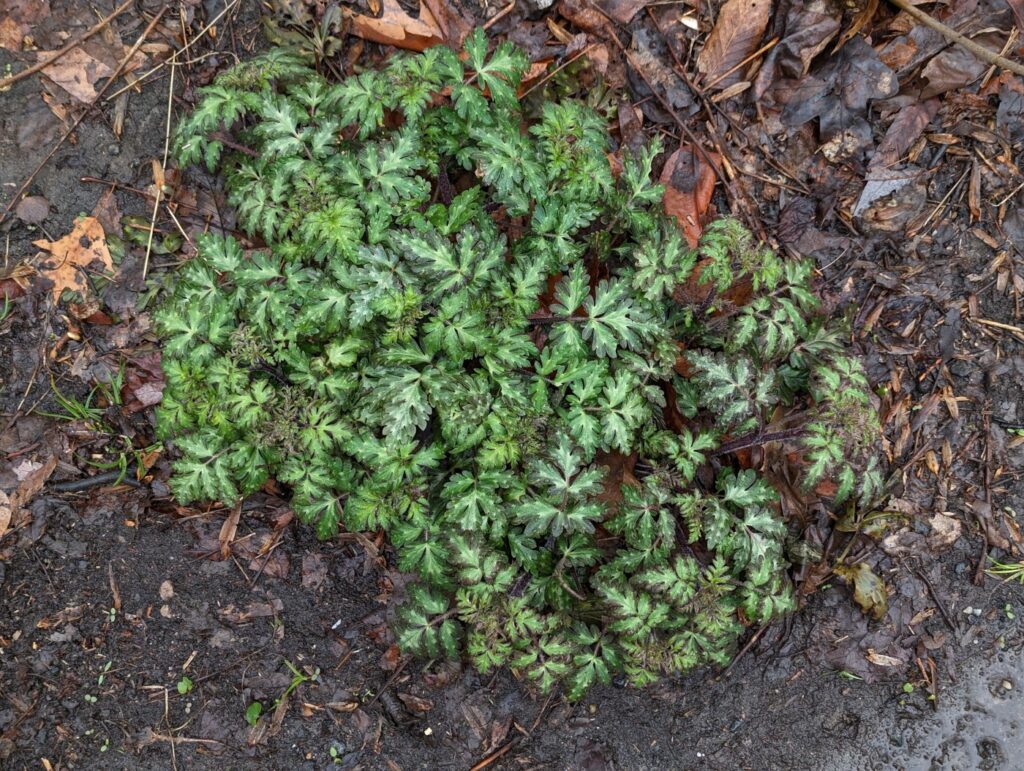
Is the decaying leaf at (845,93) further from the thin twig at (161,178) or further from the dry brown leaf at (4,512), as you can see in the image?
the dry brown leaf at (4,512)

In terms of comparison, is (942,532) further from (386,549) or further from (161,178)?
(161,178)

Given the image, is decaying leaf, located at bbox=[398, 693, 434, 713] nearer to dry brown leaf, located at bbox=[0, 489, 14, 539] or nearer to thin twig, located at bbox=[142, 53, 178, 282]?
dry brown leaf, located at bbox=[0, 489, 14, 539]

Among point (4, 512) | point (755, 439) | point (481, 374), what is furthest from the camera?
point (4, 512)

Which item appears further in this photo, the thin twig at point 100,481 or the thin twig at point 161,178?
the thin twig at point 161,178

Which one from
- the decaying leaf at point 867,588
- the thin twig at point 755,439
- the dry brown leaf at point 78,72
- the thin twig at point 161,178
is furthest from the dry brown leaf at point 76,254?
the decaying leaf at point 867,588

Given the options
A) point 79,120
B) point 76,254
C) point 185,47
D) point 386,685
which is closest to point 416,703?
point 386,685

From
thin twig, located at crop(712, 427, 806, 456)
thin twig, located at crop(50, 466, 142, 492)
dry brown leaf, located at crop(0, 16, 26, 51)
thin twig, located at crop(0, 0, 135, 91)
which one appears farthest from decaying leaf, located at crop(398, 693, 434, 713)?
dry brown leaf, located at crop(0, 16, 26, 51)

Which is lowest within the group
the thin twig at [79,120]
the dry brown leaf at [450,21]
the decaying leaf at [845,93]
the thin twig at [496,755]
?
the thin twig at [496,755]
